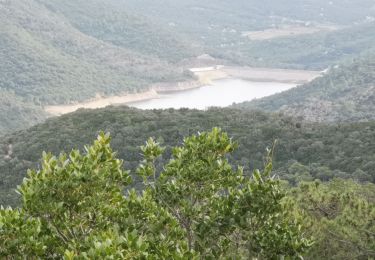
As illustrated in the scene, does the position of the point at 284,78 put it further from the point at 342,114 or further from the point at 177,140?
the point at 177,140

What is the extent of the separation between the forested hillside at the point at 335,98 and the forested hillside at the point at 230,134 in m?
22.7

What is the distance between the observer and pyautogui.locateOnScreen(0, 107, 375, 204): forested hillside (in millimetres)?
37188

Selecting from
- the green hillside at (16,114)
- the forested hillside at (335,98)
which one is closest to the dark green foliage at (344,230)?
the forested hillside at (335,98)

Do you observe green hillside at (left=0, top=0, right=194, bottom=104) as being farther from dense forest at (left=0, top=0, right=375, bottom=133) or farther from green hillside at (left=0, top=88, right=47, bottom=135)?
green hillside at (left=0, top=88, right=47, bottom=135)

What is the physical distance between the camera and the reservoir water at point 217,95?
379 feet

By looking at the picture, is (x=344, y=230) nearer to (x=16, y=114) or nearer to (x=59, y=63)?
(x=16, y=114)

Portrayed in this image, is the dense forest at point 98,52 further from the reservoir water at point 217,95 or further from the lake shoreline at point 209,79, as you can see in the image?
the reservoir water at point 217,95

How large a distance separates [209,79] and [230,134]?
95418 millimetres

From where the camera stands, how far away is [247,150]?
4241cm

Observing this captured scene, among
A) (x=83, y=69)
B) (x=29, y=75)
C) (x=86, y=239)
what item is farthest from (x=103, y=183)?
(x=83, y=69)

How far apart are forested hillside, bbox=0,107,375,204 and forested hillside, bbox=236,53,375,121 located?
74.4ft

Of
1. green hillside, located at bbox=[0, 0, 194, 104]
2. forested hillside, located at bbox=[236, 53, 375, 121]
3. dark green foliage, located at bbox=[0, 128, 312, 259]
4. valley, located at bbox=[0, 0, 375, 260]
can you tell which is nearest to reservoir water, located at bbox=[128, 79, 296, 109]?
valley, located at bbox=[0, 0, 375, 260]

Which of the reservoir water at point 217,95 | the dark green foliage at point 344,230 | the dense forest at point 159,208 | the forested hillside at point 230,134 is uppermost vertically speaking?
the dense forest at point 159,208

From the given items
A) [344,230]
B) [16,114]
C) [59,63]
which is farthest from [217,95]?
[344,230]
